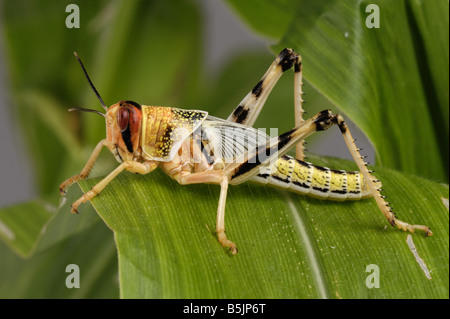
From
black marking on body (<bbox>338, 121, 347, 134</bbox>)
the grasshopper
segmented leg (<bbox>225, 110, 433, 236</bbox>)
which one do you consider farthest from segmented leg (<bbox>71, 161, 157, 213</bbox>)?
black marking on body (<bbox>338, 121, 347, 134</bbox>)

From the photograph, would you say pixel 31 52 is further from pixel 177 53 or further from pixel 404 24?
pixel 404 24

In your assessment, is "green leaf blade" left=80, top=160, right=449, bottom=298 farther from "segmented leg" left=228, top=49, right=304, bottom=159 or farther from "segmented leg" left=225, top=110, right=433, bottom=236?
"segmented leg" left=228, top=49, right=304, bottom=159

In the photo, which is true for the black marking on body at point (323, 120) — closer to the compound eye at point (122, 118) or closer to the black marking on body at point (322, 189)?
the black marking on body at point (322, 189)

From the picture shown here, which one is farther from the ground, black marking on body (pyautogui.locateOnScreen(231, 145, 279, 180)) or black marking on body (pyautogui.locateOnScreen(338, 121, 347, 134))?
black marking on body (pyautogui.locateOnScreen(338, 121, 347, 134))

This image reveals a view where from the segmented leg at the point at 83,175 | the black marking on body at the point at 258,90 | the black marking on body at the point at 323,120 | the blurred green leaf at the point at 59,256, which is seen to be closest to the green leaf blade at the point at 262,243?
the segmented leg at the point at 83,175

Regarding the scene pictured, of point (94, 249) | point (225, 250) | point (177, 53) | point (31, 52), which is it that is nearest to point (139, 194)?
point (225, 250)

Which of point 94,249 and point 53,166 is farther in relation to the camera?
point 53,166

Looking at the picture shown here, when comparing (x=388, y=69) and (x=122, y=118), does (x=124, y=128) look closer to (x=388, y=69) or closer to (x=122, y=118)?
(x=122, y=118)
